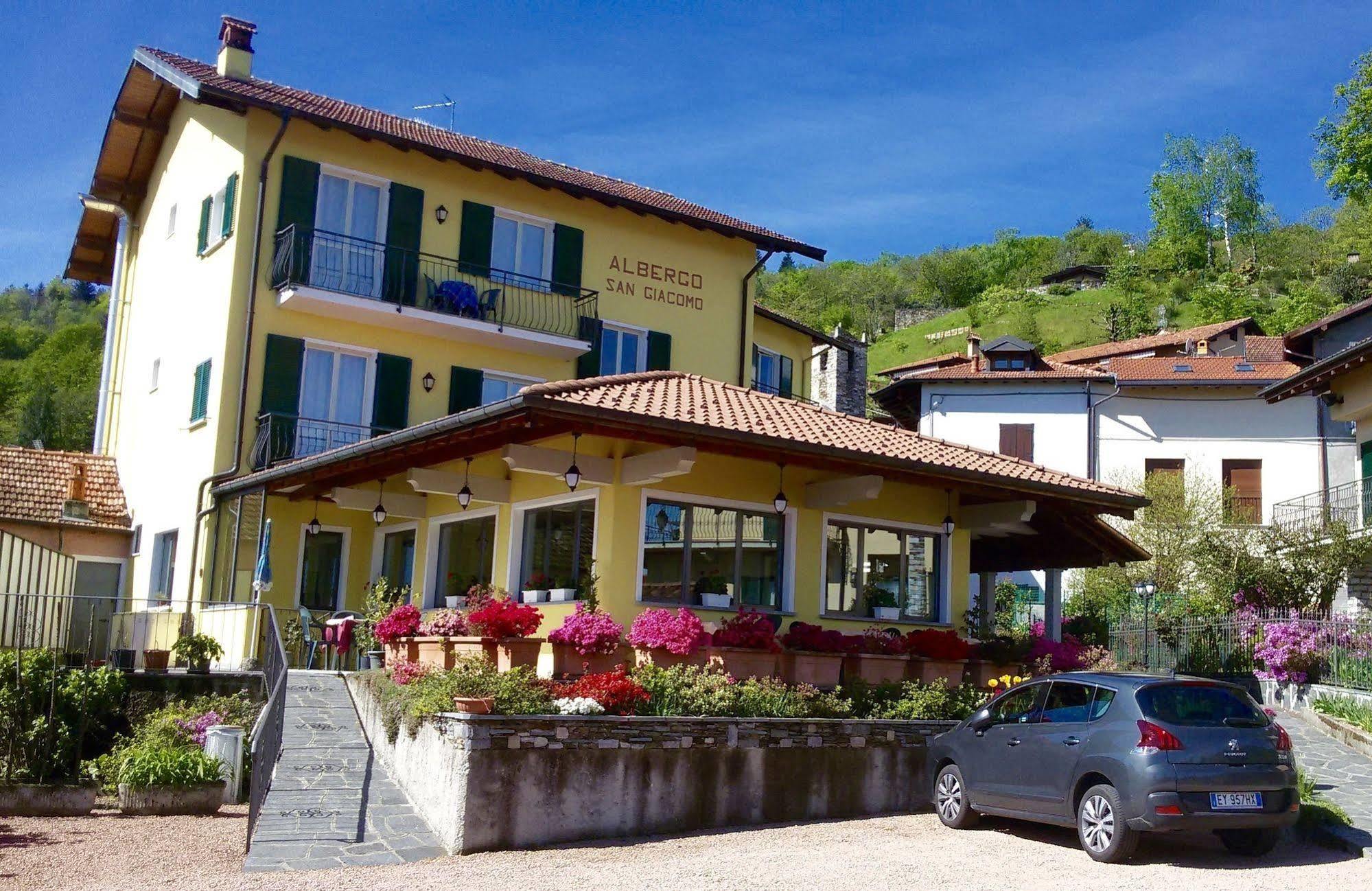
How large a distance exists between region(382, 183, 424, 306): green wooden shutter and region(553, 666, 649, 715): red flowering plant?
1203 centimetres

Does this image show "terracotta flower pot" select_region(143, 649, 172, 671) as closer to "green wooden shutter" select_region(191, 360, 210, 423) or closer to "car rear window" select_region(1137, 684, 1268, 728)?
"green wooden shutter" select_region(191, 360, 210, 423)

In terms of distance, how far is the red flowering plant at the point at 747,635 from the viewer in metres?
13.2

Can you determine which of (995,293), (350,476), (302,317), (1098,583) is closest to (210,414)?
(302,317)

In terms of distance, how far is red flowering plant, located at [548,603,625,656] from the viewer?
12.7 m

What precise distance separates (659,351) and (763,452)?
41.0 feet

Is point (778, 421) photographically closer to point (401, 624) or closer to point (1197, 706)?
point (401, 624)

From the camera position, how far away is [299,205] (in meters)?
21.7

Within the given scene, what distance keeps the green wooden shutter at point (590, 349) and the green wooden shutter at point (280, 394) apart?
547 cm

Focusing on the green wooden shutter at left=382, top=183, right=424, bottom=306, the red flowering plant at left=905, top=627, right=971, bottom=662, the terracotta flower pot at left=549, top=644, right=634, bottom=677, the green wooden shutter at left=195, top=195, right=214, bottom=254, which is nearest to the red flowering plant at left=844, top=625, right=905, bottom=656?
the red flowering plant at left=905, top=627, right=971, bottom=662

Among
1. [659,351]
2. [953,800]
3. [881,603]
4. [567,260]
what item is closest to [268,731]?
[953,800]

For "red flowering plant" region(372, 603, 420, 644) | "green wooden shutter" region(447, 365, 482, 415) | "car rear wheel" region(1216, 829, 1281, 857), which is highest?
"green wooden shutter" region(447, 365, 482, 415)

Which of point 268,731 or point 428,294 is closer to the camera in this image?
point 268,731

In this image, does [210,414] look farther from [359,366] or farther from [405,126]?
[405,126]

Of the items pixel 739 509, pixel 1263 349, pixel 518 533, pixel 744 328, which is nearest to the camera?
pixel 739 509
